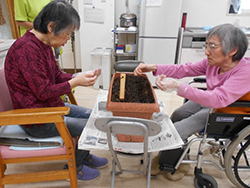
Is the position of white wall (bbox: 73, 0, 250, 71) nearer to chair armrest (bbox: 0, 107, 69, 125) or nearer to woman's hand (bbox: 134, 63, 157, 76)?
woman's hand (bbox: 134, 63, 157, 76)

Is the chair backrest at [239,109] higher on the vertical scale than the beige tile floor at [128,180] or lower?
higher

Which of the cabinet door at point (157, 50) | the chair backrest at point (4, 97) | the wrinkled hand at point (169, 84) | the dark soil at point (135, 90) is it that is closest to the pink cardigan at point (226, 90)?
the wrinkled hand at point (169, 84)

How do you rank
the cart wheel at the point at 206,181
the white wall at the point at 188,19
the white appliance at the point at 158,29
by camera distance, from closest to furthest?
the cart wheel at the point at 206,181 → the white appliance at the point at 158,29 → the white wall at the point at 188,19

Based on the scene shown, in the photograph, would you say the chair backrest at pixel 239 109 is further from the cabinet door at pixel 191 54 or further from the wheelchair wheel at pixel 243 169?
the cabinet door at pixel 191 54

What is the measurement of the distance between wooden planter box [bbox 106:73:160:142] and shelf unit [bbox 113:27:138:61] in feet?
5.50

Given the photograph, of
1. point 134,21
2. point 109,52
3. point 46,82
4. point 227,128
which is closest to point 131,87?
point 46,82

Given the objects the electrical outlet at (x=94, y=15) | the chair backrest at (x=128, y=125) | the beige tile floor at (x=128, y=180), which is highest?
the electrical outlet at (x=94, y=15)

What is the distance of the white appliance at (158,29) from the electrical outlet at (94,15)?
665 millimetres

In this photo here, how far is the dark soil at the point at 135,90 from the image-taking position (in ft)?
3.10

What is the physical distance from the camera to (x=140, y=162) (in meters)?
1.51

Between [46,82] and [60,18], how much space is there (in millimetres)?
340

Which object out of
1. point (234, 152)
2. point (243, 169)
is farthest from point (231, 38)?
point (243, 169)

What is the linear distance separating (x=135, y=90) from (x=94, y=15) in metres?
2.28

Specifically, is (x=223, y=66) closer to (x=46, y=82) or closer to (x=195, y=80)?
(x=195, y=80)
